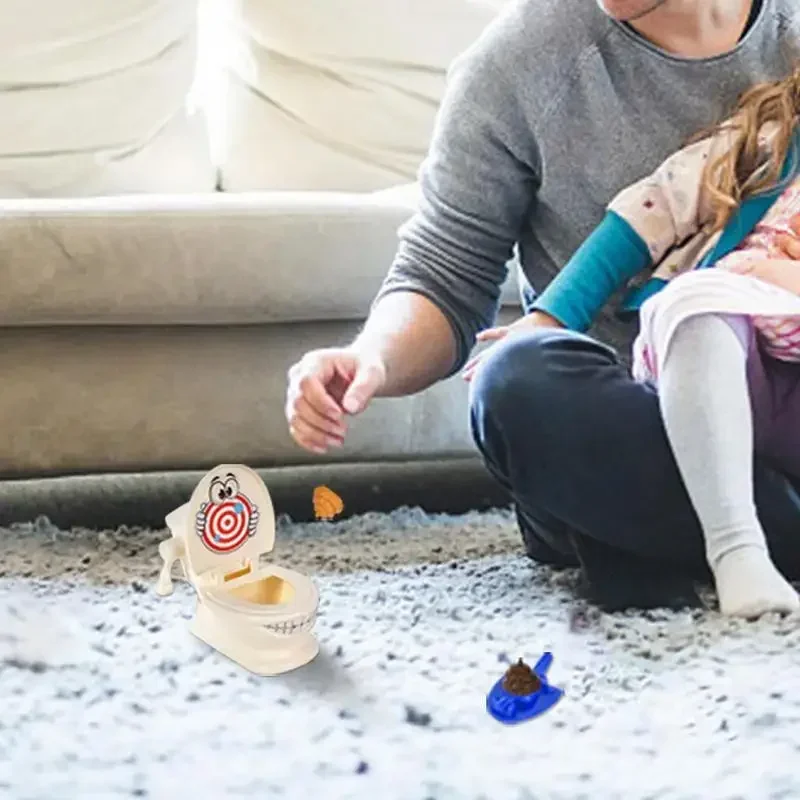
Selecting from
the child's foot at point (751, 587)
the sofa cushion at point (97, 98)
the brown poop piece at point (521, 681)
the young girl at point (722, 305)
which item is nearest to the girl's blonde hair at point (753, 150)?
the young girl at point (722, 305)

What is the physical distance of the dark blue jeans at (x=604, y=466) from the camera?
0.98 meters

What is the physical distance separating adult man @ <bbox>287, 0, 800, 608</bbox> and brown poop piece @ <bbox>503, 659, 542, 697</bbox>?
0.18m

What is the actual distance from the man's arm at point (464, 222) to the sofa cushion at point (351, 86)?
2.11 ft

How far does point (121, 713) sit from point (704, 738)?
34 centimetres

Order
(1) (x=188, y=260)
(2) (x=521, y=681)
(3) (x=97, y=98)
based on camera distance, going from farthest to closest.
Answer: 1. (3) (x=97, y=98)
2. (1) (x=188, y=260)
3. (2) (x=521, y=681)

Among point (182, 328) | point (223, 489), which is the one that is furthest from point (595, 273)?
point (182, 328)

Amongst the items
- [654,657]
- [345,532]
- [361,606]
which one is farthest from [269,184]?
[654,657]

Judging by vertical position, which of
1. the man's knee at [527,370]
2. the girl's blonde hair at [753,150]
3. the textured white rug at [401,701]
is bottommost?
the textured white rug at [401,701]

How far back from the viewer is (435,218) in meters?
1.21

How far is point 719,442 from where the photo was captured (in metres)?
0.93

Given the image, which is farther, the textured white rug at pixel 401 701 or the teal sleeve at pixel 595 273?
the teal sleeve at pixel 595 273

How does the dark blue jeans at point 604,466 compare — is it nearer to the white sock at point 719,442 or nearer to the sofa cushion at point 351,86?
the white sock at point 719,442

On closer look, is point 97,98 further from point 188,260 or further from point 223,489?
point 223,489

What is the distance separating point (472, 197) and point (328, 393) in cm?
26
